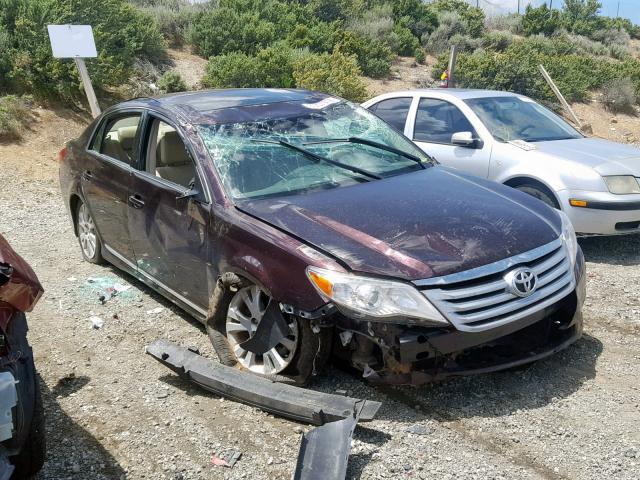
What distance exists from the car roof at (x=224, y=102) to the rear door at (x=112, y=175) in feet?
0.79

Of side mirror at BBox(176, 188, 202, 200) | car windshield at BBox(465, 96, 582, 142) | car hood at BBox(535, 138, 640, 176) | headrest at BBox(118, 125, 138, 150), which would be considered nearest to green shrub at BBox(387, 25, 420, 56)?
car windshield at BBox(465, 96, 582, 142)

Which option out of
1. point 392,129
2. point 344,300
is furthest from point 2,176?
point 344,300

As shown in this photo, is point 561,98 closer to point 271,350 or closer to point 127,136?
point 127,136

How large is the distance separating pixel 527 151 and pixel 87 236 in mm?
4362

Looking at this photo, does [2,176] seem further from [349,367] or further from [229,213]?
[349,367]

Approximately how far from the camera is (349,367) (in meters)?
3.80

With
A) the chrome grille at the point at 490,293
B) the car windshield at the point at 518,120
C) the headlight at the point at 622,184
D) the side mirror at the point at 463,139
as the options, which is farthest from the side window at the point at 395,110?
the chrome grille at the point at 490,293

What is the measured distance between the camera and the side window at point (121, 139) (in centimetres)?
508

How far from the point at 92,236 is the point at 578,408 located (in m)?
4.37

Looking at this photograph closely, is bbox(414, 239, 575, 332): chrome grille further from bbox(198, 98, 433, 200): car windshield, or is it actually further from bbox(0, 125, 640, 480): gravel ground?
bbox(198, 98, 433, 200): car windshield

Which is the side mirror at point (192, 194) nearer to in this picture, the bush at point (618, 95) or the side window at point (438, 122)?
the side window at point (438, 122)

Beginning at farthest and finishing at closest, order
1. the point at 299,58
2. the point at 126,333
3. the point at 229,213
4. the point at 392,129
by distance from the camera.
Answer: the point at 299,58
the point at 392,129
the point at 126,333
the point at 229,213

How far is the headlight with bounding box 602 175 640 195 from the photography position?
6098 mm

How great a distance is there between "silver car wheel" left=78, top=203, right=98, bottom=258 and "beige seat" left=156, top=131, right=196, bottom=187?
1347 mm
